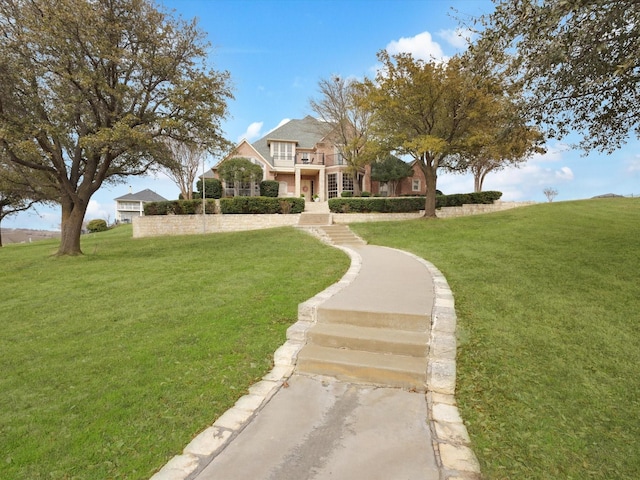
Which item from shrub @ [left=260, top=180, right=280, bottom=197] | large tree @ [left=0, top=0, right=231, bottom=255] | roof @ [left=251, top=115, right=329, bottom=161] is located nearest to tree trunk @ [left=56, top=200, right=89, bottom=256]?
large tree @ [left=0, top=0, right=231, bottom=255]

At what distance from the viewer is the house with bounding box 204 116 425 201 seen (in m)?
29.2

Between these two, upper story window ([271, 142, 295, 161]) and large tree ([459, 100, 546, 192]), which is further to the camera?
upper story window ([271, 142, 295, 161])

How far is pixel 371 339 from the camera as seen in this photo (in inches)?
163

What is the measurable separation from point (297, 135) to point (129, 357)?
30577 mm

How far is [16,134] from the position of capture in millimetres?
10430

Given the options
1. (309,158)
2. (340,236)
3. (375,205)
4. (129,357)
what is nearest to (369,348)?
(129,357)

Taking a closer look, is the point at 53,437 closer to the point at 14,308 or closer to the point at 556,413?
the point at 556,413

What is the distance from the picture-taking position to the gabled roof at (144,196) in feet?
166

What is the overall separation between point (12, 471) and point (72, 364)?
1.85 m

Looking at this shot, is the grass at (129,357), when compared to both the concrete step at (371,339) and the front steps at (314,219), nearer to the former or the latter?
the concrete step at (371,339)

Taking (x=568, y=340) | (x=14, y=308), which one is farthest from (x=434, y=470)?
(x=14, y=308)

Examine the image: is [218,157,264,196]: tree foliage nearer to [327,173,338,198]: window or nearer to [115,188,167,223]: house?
[327,173,338,198]: window

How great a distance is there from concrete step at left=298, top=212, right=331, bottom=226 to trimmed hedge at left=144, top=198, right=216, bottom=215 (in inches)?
242

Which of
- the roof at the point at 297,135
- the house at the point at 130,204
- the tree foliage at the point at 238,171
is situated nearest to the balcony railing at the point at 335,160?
the roof at the point at 297,135
